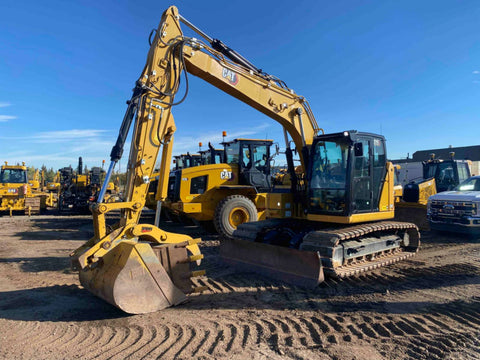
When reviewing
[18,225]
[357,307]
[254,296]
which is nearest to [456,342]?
[357,307]

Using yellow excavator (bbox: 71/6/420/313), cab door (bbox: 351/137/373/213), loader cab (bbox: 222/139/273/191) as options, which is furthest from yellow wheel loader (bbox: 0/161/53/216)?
cab door (bbox: 351/137/373/213)

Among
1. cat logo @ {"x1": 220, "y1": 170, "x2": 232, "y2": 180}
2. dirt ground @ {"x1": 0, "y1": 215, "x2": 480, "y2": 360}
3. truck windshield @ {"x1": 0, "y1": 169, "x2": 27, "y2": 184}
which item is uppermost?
truck windshield @ {"x1": 0, "y1": 169, "x2": 27, "y2": 184}

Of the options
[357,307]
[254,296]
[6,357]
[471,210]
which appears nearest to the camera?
[6,357]

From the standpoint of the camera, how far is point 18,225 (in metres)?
14.2

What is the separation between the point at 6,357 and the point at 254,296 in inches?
121

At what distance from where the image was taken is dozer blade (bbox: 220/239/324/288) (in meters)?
5.43

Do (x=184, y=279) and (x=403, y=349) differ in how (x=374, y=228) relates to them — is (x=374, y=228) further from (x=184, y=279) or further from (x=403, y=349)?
(x=184, y=279)

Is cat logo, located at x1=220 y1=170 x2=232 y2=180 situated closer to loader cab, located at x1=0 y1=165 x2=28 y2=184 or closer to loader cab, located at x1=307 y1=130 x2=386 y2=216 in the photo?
loader cab, located at x1=307 y1=130 x2=386 y2=216

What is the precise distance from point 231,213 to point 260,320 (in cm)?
577

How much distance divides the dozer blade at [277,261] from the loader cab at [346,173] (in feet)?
3.74

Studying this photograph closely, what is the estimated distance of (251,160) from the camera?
10930mm

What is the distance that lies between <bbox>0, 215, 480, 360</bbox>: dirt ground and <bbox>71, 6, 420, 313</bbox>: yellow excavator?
334 mm

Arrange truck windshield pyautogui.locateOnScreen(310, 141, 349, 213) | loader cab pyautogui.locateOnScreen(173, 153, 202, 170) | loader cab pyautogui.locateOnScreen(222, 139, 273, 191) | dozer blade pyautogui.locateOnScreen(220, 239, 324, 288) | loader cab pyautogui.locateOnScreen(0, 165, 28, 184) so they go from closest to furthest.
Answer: dozer blade pyautogui.locateOnScreen(220, 239, 324, 288) → truck windshield pyautogui.locateOnScreen(310, 141, 349, 213) → loader cab pyautogui.locateOnScreen(222, 139, 273, 191) → loader cab pyautogui.locateOnScreen(173, 153, 202, 170) → loader cab pyautogui.locateOnScreen(0, 165, 28, 184)

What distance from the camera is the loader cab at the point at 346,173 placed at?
6.10m
